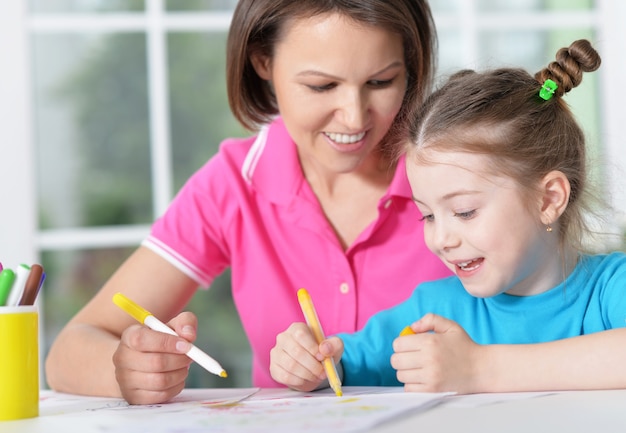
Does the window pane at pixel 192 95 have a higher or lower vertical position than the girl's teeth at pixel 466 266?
higher

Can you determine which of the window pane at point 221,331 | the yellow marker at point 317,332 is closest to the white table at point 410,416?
the yellow marker at point 317,332

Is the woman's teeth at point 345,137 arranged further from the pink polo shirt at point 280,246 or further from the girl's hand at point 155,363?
the girl's hand at point 155,363

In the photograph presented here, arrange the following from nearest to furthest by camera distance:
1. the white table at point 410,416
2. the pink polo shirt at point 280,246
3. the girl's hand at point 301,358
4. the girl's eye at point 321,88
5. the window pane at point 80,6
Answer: the white table at point 410,416 < the girl's hand at point 301,358 < the girl's eye at point 321,88 < the pink polo shirt at point 280,246 < the window pane at point 80,6

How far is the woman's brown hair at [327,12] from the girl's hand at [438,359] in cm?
45

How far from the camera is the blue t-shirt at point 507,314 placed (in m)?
1.31

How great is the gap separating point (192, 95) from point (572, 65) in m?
1.68

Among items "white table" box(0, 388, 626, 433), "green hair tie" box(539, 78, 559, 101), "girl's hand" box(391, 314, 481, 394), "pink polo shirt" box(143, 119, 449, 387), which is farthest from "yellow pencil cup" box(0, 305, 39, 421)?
"green hair tie" box(539, 78, 559, 101)

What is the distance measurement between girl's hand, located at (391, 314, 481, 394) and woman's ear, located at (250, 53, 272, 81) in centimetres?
62

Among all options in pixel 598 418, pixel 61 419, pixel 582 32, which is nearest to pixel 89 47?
pixel 582 32

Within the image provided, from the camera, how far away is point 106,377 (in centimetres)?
130

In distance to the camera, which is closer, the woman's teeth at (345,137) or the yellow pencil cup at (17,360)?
the yellow pencil cup at (17,360)

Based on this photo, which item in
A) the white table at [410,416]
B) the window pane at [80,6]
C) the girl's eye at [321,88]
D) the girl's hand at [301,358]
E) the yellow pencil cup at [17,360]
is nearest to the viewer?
the white table at [410,416]

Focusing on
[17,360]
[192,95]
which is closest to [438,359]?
[17,360]

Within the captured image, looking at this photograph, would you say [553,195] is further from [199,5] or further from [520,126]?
[199,5]
